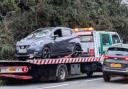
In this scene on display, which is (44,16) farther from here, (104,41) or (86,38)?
(104,41)

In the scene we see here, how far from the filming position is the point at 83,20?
29891 mm

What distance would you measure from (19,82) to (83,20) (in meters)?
11.0

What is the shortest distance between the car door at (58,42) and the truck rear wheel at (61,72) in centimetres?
76

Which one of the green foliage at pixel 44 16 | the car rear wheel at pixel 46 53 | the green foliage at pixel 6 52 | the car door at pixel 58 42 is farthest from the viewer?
the green foliage at pixel 44 16

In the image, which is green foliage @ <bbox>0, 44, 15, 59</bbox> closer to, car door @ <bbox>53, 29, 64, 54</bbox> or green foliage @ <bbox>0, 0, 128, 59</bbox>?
green foliage @ <bbox>0, 0, 128, 59</bbox>

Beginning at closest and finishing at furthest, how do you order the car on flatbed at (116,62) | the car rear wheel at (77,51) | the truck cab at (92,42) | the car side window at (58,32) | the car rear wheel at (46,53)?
1. the car rear wheel at (46,53)
2. the car on flatbed at (116,62)
3. the car side window at (58,32)
4. the car rear wheel at (77,51)
5. the truck cab at (92,42)

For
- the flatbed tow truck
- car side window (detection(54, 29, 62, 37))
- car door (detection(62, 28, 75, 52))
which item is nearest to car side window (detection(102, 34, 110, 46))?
the flatbed tow truck

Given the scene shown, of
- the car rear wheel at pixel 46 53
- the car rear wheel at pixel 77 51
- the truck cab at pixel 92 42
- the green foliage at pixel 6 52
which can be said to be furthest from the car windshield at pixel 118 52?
the green foliage at pixel 6 52

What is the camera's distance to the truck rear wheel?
776 inches

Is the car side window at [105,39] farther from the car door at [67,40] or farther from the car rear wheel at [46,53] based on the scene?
the car rear wheel at [46,53]

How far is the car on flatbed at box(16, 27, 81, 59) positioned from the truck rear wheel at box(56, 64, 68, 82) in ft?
2.13

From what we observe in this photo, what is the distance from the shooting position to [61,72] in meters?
20.0

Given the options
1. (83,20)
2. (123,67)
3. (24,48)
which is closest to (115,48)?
(123,67)

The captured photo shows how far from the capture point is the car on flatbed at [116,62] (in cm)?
1911
